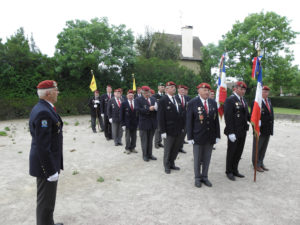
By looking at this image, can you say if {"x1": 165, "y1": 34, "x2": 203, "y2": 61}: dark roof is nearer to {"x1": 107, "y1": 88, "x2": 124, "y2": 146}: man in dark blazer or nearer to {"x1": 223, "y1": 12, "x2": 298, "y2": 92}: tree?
{"x1": 223, "y1": 12, "x2": 298, "y2": 92}: tree

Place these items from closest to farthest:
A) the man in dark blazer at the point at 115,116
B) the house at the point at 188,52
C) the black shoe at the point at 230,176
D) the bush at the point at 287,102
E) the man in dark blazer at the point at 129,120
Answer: the black shoe at the point at 230,176 < the man in dark blazer at the point at 129,120 < the man in dark blazer at the point at 115,116 < the bush at the point at 287,102 < the house at the point at 188,52

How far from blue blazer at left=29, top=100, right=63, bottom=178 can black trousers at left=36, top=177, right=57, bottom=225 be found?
0.44ft

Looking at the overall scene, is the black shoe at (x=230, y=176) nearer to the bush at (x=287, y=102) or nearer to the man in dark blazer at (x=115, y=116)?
the man in dark blazer at (x=115, y=116)

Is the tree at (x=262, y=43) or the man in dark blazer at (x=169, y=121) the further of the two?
the tree at (x=262, y=43)

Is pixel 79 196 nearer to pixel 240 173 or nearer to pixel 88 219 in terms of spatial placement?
pixel 88 219

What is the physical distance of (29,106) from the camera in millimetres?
16609

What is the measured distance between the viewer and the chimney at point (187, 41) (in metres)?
30.0

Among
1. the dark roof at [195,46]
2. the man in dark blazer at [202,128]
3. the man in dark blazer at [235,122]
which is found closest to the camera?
the man in dark blazer at [202,128]

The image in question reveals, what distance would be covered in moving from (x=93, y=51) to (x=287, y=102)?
2579cm

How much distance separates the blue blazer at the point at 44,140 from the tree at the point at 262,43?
86.5 ft

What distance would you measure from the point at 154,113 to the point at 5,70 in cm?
1430

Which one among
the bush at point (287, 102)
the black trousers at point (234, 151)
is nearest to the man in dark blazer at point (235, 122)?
the black trousers at point (234, 151)

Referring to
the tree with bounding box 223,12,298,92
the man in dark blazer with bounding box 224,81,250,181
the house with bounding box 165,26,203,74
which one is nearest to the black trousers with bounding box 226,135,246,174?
the man in dark blazer with bounding box 224,81,250,181

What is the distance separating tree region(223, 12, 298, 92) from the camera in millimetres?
26031
